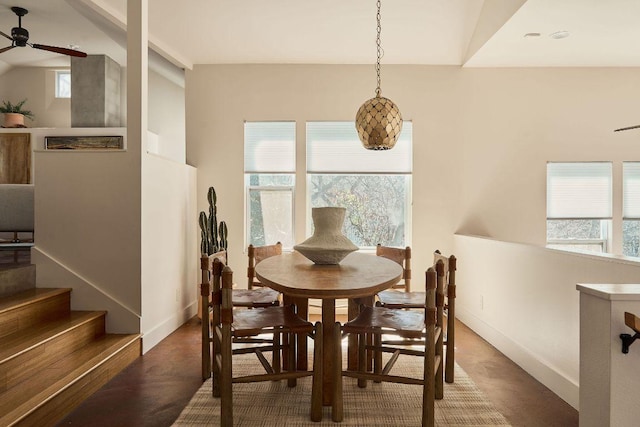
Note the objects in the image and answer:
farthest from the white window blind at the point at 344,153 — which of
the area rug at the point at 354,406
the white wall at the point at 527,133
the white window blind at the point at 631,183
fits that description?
the area rug at the point at 354,406

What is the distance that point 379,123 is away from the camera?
2490 mm

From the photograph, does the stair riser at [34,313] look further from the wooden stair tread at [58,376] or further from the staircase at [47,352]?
the wooden stair tread at [58,376]

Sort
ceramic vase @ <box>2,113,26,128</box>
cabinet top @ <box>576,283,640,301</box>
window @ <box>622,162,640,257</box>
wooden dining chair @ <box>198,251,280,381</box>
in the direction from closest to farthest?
cabinet top @ <box>576,283,640,301</box>
wooden dining chair @ <box>198,251,280,381</box>
window @ <box>622,162,640,257</box>
ceramic vase @ <box>2,113,26,128</box>

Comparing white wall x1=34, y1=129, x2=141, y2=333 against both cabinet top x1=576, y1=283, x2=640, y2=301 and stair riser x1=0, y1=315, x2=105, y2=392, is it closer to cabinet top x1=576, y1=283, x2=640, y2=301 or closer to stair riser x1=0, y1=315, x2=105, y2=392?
stair riser x1=0, y1=315, x2=105, y2=392

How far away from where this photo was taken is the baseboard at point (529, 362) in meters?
2.62

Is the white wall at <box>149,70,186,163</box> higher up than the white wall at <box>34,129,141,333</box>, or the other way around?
the white wall at <box>149,70,186,163</box>

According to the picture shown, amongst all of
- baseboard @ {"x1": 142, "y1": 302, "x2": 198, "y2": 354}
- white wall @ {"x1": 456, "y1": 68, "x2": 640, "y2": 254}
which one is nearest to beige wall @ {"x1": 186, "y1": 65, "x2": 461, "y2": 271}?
white wall @ {"x1": 456, "y1": 68, "x2": 640, "y2": 254}

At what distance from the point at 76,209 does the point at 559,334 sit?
11.8 ft

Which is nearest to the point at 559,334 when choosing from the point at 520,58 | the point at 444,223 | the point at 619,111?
the point at 444,223

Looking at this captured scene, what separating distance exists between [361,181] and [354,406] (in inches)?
115

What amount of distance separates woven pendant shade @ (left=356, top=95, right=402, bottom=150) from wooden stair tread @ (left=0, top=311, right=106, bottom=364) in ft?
7.67

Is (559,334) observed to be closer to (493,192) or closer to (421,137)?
(493,192)

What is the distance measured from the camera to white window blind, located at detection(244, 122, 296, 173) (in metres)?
5.00

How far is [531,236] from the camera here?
16.2 feet
